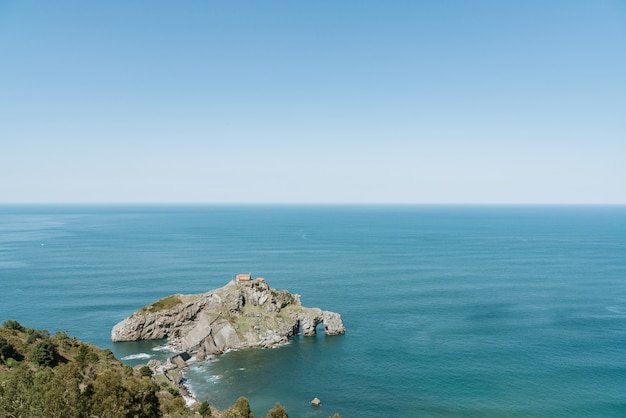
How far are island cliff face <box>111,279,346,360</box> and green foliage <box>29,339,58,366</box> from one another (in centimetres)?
3775

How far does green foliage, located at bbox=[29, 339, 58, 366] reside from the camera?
2158 inches

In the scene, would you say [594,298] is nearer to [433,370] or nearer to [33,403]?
[433,370]

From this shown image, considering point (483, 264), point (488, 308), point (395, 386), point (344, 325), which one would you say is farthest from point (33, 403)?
point (483, 264)

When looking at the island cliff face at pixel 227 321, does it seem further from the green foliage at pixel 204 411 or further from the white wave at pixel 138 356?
the green foliage at pixel 204 411

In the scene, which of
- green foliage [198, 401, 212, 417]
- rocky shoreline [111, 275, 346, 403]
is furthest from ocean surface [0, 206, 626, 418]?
green foliage [198, 401, 212, 417]

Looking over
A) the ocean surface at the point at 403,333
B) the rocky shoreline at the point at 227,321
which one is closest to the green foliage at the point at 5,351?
the ocean surface at the point at 403,333

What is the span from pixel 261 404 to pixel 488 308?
8105 cm

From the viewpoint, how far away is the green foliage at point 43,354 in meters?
54.8

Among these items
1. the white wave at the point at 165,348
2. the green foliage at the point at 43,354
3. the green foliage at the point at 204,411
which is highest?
the green foliage at the point at 43,354

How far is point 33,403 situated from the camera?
34.7 metres

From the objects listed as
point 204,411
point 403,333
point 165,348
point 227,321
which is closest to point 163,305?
point 165,348

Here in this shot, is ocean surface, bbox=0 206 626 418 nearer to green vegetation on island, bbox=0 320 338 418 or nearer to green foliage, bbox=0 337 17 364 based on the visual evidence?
green vegetation on island, bbox=0 320 338 418

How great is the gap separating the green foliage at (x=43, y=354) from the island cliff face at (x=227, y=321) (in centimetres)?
3775

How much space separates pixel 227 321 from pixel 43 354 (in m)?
45.9
